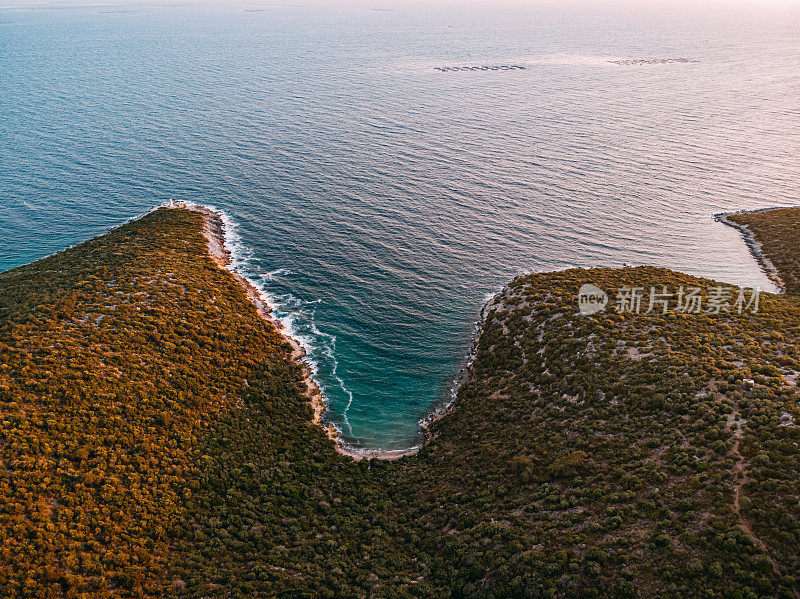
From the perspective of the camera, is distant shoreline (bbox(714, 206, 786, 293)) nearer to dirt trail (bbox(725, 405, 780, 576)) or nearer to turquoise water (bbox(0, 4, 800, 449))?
turquoise water (bbox(0, 4, 800, 449))

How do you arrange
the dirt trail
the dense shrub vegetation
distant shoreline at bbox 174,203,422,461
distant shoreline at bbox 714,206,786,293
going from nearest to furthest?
the dirt trail
the dense shrub vegetation
distant shoreline at bbox 174,203,422,461
distant shoreline at bbox 714,206,786,293

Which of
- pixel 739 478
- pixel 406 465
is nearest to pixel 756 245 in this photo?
pixel 739 478

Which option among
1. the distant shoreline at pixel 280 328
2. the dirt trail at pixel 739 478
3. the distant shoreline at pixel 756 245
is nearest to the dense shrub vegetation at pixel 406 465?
the dirt trail at pixel 739 478

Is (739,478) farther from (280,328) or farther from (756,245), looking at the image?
(756,245)

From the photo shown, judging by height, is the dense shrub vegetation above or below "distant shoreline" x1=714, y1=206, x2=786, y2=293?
below

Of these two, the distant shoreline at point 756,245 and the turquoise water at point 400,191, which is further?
the distant shoreline at point 756,245

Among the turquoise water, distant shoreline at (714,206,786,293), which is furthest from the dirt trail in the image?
distant shoreline at (714,206,786,293)

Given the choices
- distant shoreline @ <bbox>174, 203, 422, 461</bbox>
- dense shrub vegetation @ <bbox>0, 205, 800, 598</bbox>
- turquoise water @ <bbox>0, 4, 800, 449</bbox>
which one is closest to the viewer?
dense shrub vegetation @ <bbox>0, 205, 800, 598</bbox>

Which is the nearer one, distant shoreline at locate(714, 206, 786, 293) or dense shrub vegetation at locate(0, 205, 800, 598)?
dense shrub vegetation at locate(0, 205, 800, 598)

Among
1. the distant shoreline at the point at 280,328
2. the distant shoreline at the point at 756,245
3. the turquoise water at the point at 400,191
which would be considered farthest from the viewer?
the distant shoreline at the point at 756,245

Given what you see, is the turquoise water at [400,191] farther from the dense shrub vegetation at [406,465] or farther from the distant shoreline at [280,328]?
the dense shrub vegetation at [406,465]
